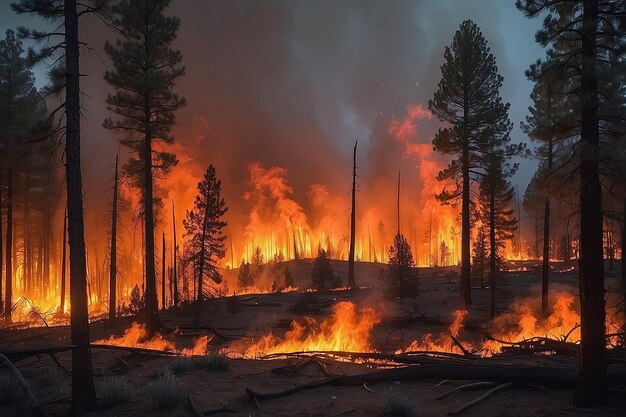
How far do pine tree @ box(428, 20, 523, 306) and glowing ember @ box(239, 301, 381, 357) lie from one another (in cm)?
734

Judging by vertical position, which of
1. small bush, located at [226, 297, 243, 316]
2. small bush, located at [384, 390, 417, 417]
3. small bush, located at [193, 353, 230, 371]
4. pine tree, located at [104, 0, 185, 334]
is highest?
pine tree, located at [104, 0, 185, 334]

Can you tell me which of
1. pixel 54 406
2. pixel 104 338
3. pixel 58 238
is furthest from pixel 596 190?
pixel 58 238

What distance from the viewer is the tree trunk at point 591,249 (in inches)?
304

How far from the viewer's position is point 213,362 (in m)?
12.1

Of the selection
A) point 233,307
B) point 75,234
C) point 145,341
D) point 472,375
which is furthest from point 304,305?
point 75,234

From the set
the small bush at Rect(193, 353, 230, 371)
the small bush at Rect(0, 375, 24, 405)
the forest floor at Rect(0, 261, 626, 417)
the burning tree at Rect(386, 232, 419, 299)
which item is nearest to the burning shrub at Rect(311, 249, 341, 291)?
the burning tree at Rect(386, 232, 419, 299)

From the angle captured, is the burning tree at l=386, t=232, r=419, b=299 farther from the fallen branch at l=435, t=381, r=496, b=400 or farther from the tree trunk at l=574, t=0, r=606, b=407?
the tree trunk at l=574, t=0, r=606, b=407

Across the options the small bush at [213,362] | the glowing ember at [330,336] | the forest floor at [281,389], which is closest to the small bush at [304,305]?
the glowing ember at [330,336]

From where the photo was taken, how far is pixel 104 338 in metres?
22.2

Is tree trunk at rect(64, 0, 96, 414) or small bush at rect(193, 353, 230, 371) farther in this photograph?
small bush at rect(193, 353, 230, 371)

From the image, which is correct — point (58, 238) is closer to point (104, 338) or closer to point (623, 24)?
point (104, 338)

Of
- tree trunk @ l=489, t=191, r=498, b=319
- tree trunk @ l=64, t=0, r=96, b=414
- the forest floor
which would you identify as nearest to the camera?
the forest floor

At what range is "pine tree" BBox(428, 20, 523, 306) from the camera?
25.9 metres

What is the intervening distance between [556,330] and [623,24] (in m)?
17.5
